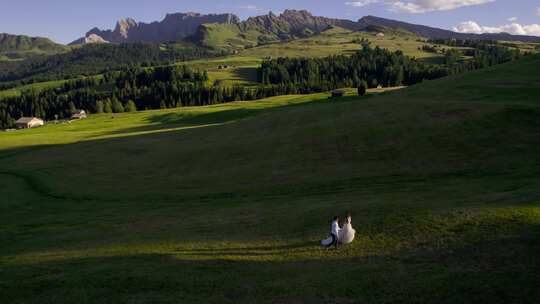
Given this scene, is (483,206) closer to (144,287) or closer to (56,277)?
(144,287)

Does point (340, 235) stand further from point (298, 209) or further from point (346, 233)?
point (298, 209)

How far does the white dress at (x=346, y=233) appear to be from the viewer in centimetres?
2529

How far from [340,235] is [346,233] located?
355 millimetres

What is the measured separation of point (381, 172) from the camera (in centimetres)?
4581

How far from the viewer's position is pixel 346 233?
2538cm

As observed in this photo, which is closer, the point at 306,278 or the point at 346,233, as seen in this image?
the point at 306,278

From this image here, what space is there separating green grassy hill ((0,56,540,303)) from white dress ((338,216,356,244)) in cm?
65

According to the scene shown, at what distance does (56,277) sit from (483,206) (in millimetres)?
25211

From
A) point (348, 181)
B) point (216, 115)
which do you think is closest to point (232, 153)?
point (348, 181)

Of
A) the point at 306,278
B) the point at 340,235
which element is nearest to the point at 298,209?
the point at 340,235

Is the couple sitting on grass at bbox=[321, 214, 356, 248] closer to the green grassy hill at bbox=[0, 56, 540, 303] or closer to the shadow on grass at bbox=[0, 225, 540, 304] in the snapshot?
the green grassy hill at bbox=[0, 56, 540, 303]

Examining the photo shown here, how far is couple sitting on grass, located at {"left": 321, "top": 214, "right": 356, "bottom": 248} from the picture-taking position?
25.3 meters

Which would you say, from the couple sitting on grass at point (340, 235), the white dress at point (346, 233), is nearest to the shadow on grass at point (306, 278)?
the couple sitting on grass at point (340, 235)

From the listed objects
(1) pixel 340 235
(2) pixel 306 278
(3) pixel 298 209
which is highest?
(1) pixel 340 235
